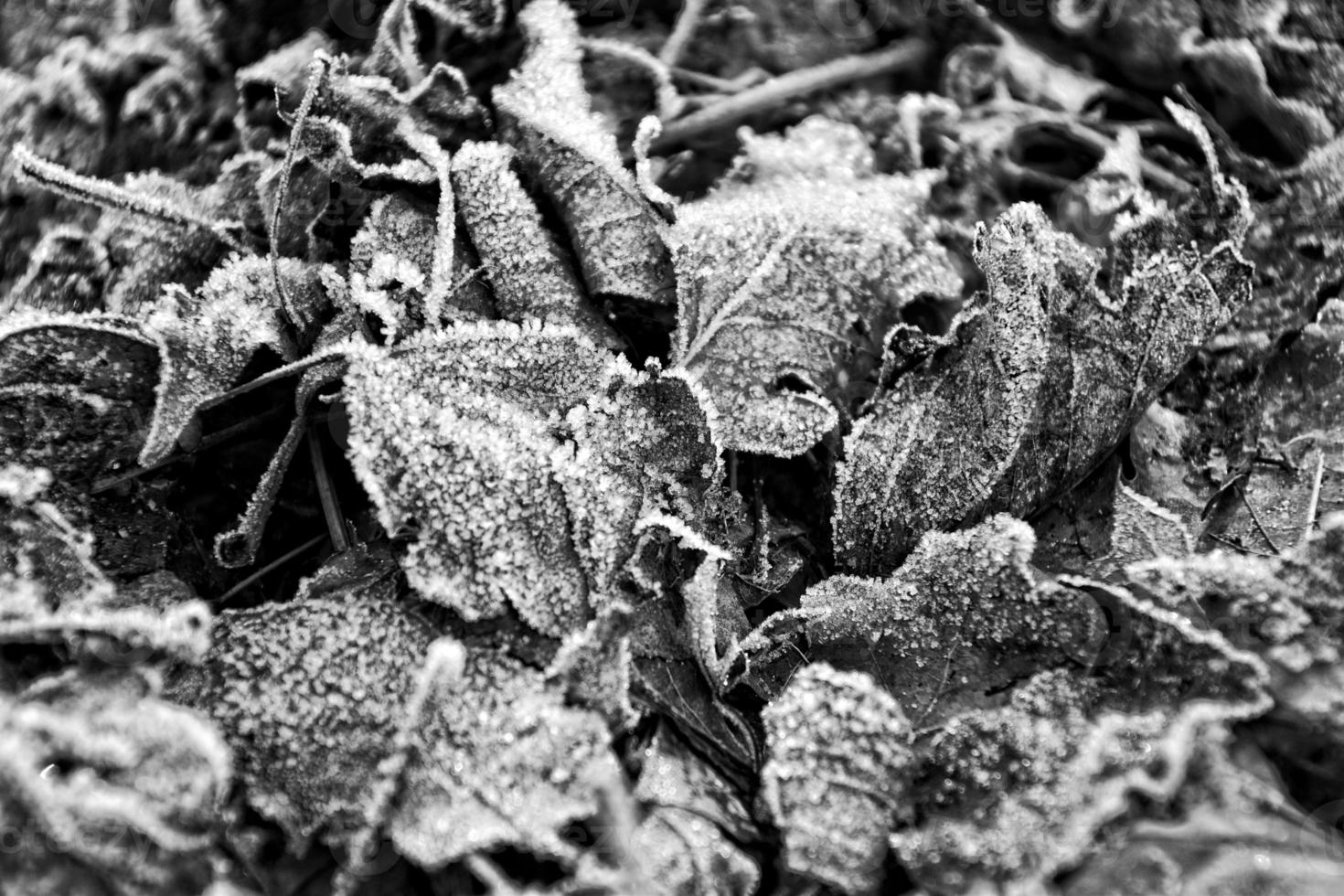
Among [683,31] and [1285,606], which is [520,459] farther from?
[683,31]

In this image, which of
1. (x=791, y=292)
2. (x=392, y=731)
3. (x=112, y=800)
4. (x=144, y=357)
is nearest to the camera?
(x=112, y=800)

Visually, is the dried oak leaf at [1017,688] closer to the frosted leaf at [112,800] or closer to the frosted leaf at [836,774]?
the frosted leaf at [836,774]

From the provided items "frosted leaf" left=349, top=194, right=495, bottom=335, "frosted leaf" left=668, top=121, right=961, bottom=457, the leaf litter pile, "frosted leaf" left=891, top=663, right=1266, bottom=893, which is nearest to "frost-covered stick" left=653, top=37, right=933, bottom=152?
the leaf litter pile

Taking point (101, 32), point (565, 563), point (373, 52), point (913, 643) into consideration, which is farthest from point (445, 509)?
point (101, 32)

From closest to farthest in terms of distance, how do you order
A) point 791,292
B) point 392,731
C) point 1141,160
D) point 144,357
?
point 392,731 → point 144,357 → point 791,292 → point 1141,160

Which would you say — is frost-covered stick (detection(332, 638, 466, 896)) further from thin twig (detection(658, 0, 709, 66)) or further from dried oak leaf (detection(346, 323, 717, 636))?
thin twig (detection(658, 0, 709, 66))

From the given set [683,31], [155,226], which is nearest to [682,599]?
[155,226]

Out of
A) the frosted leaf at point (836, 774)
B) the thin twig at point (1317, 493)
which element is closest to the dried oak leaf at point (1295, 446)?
the thin twig at point (1317, 493)
